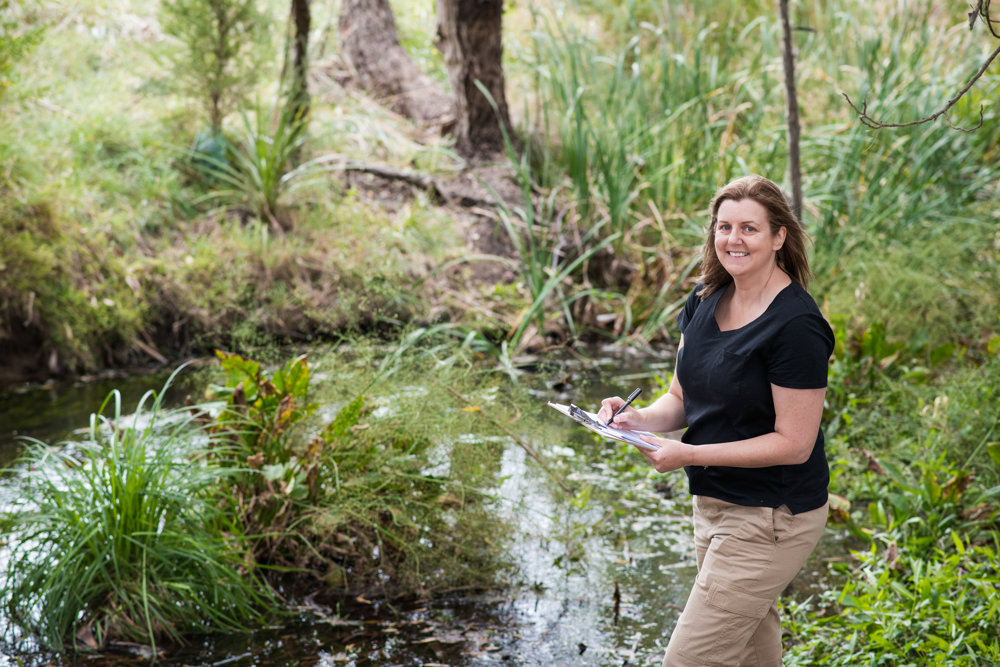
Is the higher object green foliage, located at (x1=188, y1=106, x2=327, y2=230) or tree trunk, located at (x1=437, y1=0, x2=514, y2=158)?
tree trunk, located at (x1=437, y1=0, x2=514, y2=158)

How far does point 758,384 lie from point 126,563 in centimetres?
209

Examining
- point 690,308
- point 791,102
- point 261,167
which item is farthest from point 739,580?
point 261,167

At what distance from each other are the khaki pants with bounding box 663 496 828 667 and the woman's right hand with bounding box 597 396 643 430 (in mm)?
323

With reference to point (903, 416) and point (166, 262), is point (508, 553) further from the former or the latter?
point (166, 262)

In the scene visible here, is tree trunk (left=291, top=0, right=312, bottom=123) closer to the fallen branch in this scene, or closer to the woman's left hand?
the fallen branch

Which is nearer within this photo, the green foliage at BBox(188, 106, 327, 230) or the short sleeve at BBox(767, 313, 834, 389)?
the short sleeve at BBox(767, 313, 834, 389)

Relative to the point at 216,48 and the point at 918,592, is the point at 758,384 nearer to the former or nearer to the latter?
the point at 918,592

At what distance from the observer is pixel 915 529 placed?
3.24 meters

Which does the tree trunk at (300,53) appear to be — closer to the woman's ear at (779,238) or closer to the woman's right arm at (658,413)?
the woman's right arm at (658,413)

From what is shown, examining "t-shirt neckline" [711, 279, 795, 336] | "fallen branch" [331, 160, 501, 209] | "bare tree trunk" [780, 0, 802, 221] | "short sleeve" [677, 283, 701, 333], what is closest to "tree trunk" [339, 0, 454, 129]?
"fallen branch" [331, 160, 501, 209]

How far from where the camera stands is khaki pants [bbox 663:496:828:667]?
1978 millimetres

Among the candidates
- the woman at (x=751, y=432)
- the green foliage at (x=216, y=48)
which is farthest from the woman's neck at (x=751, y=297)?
the green foliage at (x=216, y=48)

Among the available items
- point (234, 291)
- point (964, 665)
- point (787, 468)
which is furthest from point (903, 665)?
point (234, 291)

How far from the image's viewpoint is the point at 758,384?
1.96 m
